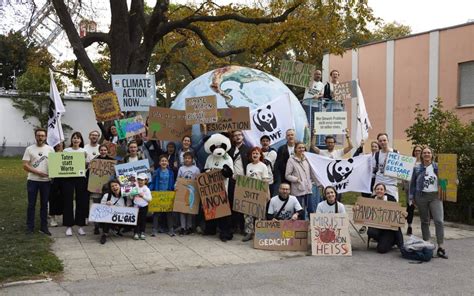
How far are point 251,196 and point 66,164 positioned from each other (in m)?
3.26

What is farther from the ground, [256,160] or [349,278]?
[256,160]

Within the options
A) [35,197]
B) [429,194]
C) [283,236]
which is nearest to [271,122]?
[283,236]

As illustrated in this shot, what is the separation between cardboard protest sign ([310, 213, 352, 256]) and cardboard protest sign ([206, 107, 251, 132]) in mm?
2263

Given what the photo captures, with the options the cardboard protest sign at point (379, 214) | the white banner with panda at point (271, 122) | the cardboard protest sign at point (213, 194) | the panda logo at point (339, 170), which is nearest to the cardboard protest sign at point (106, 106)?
the cardboard protest sign at point (213, 194)

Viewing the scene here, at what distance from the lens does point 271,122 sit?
9930 millimetres

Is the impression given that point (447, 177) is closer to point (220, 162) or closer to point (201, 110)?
point (220, 162)

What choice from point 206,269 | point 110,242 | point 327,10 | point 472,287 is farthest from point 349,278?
point 327,10

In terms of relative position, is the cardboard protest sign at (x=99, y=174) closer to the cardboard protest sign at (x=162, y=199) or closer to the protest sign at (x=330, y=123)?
the cardboard protest sign at (x=162, y=199)

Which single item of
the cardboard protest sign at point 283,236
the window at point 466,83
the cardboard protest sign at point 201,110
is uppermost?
the window at point 466,83

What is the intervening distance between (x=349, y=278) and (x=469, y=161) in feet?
20.8

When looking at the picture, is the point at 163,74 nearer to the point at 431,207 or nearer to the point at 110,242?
the point at 110,242

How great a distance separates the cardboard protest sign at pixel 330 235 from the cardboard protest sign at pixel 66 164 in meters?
4.12

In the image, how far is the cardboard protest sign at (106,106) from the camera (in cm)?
1036

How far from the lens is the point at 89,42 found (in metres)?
15.8
